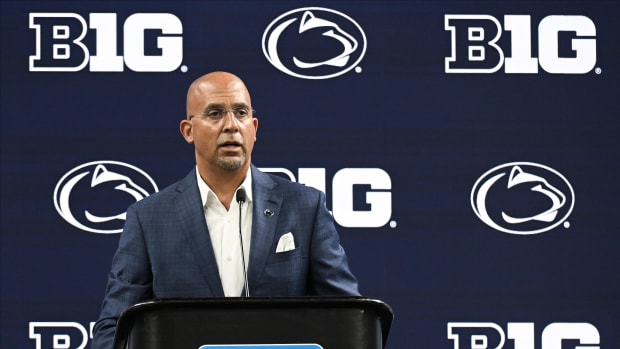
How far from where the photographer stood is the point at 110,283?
2973mm

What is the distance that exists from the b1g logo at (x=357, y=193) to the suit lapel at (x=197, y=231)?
1.46 m

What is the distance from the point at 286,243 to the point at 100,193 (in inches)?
70.3

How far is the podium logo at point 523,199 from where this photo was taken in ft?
15.2

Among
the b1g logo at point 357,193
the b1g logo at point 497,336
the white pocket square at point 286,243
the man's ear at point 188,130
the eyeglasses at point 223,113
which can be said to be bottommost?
the b1g logo at point 497,336

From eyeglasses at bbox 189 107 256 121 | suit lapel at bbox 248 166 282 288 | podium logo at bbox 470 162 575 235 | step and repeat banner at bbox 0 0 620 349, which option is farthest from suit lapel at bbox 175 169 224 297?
podium logo at bbox 470 162 575 235

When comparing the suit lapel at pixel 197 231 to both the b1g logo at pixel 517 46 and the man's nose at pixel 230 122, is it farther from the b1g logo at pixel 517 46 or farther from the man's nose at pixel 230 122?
the b1g logo at pixel 517 46

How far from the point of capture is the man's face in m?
3.04

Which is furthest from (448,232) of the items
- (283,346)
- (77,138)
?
(283,346)

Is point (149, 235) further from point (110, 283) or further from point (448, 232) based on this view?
point (448, 232)

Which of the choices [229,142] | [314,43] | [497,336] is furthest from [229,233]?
[497,336]

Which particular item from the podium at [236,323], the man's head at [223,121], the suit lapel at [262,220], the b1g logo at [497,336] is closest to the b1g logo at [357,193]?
the b1g logo at [497,336]

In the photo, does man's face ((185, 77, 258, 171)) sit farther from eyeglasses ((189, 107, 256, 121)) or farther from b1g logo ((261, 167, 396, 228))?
b1g logo ((261, 167, 396, 228))

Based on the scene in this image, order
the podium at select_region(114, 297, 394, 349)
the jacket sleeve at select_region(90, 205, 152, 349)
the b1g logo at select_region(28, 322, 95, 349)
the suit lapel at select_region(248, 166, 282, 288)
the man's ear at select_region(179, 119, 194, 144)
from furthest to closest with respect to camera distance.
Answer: the b1g logo at select_region(28, 322, 95, 349)
the man's ear at select_region(179, 119, 194, 144)
the suit lapel at select_region(248, 166, 282, 288)
the jacket sleeve at select_region(90, 205, 152, 349)
the podium at select_region(114, 297, 394, 349)

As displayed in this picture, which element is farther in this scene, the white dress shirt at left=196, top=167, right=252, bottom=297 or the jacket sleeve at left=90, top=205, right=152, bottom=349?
the white dress shirt at left=196, top=167, right=252, bottom=297
